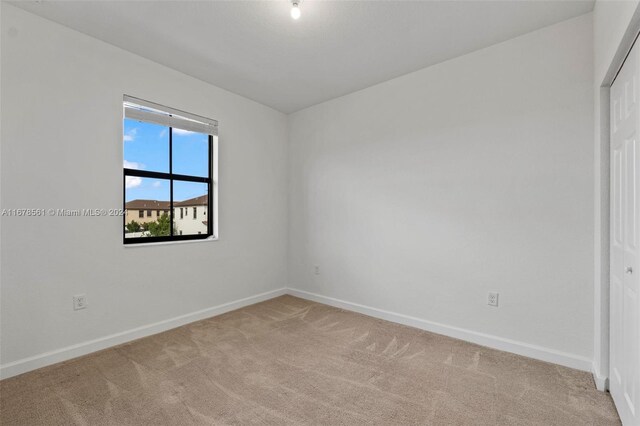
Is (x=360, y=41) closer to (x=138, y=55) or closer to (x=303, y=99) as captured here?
(x=303, y=99)

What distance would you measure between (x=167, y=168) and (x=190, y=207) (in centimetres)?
48

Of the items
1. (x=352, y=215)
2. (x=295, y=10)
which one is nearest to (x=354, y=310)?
(x=352, y=215)

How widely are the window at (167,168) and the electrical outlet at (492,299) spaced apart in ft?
9.51

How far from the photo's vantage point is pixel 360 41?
254cm

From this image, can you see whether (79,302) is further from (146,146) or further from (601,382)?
(601,382)

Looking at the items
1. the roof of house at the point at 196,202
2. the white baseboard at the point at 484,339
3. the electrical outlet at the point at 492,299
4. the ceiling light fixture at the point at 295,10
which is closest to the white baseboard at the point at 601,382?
the white baseboard at the point at 484,339

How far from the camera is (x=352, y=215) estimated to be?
3592 millimetres

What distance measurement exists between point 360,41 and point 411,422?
2780mm

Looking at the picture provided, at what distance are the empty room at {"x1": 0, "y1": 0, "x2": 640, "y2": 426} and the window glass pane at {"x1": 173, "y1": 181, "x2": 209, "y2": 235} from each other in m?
0.02

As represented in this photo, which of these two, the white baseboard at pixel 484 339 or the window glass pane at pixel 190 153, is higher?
the window glass pane at pixel 190 153

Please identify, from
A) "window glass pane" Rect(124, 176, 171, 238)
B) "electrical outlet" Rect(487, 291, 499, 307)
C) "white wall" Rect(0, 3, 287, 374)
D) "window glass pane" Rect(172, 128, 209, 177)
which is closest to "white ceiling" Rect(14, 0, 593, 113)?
"white wall" Rect(0, 3, 287, 374)

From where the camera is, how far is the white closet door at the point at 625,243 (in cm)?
145

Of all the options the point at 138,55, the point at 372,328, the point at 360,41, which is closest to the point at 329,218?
the point at 372,328

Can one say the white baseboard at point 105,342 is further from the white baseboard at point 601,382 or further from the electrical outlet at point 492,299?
the white baseboard at point 601,382
